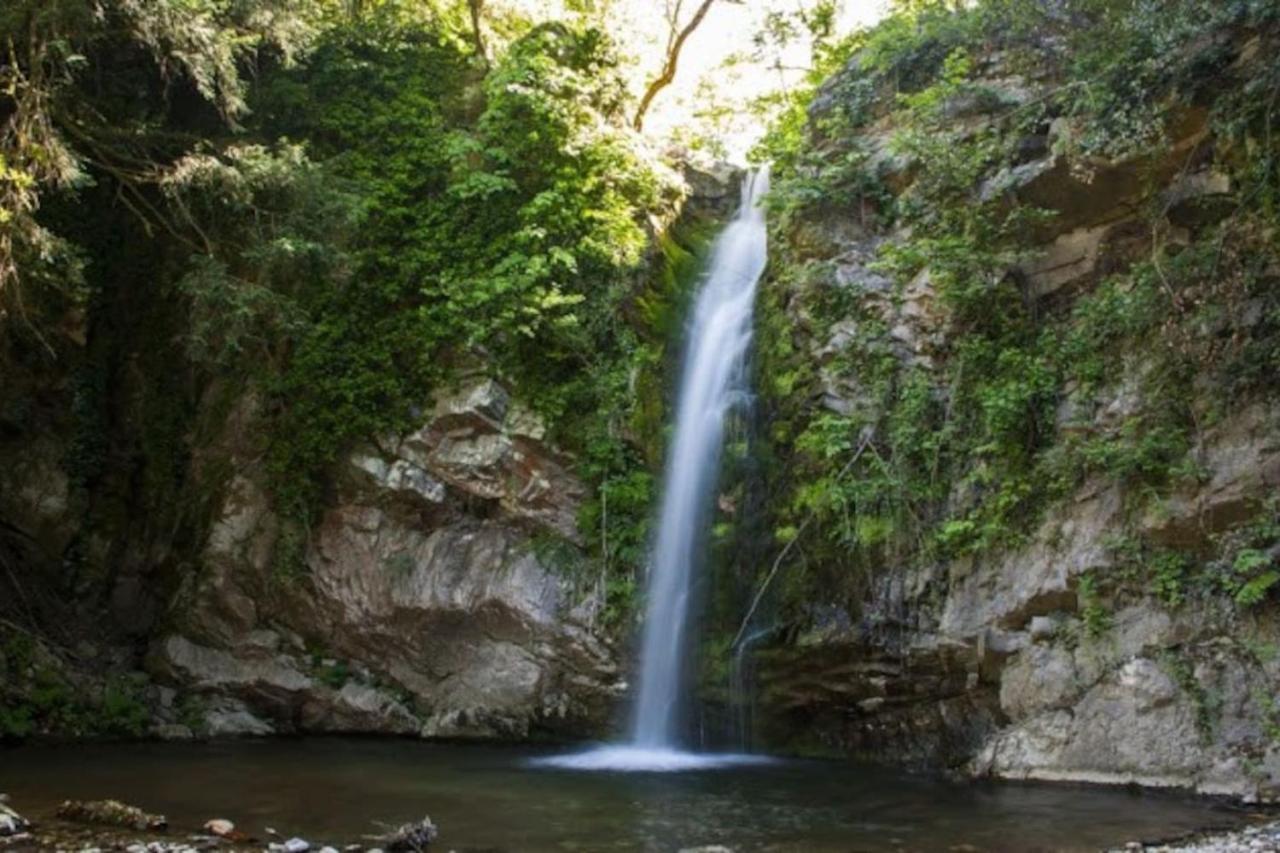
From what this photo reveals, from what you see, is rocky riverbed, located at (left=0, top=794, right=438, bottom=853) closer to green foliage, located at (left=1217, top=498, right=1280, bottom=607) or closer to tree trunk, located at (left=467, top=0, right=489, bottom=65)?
green foliage, located at (left=1217, top=498, right=1280, bottom=607)

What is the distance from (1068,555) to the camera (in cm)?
912

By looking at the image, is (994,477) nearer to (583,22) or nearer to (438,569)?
(438,569)

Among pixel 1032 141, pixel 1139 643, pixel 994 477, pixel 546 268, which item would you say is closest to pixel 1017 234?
pixel 1032 141

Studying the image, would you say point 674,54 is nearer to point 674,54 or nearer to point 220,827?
point 674,54

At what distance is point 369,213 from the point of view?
1346cm

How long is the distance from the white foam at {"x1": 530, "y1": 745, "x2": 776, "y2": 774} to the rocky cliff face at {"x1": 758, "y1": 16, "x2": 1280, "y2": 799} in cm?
65

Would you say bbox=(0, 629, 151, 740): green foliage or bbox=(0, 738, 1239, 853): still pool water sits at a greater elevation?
bbox=(0, 629, 151, 740): green foliage

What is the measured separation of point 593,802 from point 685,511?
4.27 metres

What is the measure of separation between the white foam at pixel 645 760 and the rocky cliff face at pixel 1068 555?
65cm

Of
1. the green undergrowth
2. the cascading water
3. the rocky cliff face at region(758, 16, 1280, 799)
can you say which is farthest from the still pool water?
the green undergrowth

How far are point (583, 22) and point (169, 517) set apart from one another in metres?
8.87

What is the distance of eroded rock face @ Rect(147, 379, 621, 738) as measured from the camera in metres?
11.6

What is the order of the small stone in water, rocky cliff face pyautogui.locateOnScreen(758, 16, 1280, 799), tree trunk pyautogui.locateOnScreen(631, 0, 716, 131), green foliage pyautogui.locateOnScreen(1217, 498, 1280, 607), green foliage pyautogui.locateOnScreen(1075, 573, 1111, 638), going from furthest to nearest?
tree trunk pyautogui.locateOnScreen(631, 0, 716, 131) → green foliage pyautogui.locateOnScreen(1075, 573, 1111, 638) → rocky cliff face pyautogui.locateOnScreen(758, 16, 1280, 799) → green foliage pyautogui.locateOnScreen(1217, 498, 1280, 607) → the small stone in water

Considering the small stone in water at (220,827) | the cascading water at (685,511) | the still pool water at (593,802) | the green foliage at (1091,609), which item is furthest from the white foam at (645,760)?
the small stone in water at (220,827)
